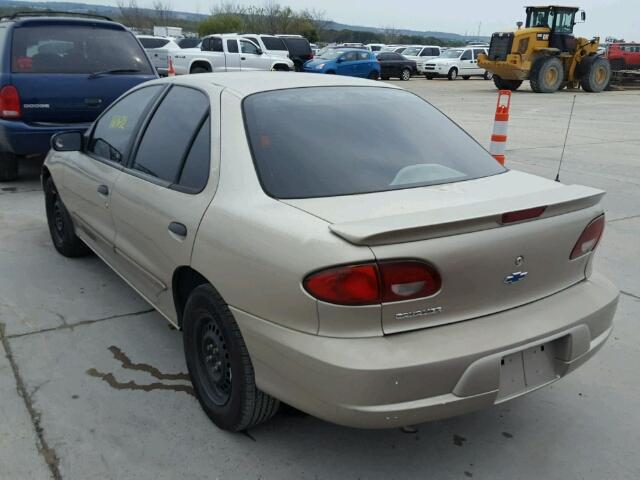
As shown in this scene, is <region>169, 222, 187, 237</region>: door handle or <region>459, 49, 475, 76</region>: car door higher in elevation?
<region>459, 49, 475, 76</region>: car door

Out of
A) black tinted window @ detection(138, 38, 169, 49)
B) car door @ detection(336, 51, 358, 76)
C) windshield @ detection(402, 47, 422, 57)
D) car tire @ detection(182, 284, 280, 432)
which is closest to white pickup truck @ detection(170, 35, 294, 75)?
black tinted window @ detection(138, 38, 169, 49)

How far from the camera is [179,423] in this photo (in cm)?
275

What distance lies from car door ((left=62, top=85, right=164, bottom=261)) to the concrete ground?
507mm

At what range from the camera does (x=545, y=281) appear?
7.88ft

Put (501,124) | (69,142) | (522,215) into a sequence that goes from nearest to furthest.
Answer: (522,215) < (69,142) < (501,124)

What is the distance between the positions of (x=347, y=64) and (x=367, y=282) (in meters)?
25.6

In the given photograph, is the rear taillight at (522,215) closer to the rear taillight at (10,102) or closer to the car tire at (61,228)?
the car tire at (61,228)

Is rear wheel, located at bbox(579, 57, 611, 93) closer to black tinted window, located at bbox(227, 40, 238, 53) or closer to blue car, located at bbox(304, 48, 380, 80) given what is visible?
blue car, located at bbox(304, 48, 380, 80)

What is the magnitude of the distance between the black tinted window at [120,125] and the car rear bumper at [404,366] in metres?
1.73

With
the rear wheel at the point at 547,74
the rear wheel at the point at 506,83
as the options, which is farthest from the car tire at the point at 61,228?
the rear wheel at the point at 506,83

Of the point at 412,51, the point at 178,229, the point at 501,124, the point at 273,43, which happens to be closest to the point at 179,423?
the point at 178,229

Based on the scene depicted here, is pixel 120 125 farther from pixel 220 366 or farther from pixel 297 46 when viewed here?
pixel 297 46

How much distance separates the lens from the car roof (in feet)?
9.74

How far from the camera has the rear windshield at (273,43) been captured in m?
28.0
